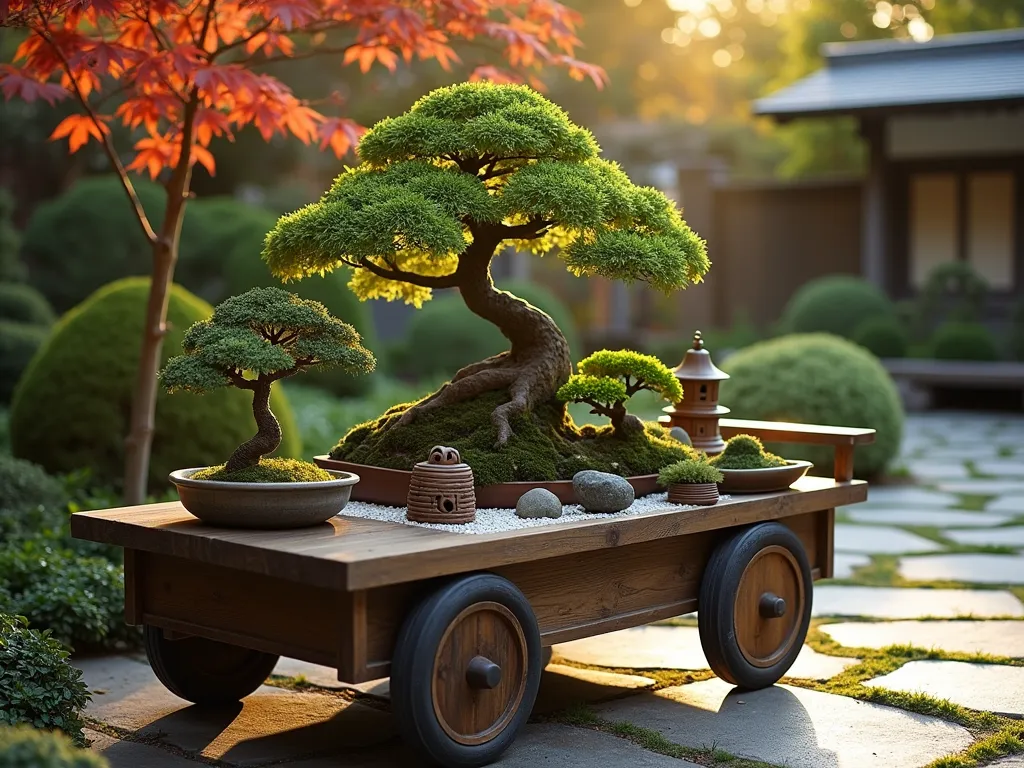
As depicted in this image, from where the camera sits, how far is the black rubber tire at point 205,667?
393cm

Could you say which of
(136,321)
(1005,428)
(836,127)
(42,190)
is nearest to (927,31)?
(836,127)

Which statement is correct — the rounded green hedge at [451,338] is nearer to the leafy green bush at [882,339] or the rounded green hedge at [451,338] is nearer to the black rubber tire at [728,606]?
the leafy green bush at [882,339]

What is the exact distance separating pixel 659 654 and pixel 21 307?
7505 mm

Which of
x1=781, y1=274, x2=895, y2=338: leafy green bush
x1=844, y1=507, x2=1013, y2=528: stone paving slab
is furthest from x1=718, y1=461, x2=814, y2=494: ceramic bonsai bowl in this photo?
x1=781, y1=274, x2=895, y2=338: leafy green bush

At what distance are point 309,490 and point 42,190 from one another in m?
14.9

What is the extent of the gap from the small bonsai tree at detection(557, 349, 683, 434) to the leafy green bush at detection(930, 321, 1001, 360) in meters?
10.1

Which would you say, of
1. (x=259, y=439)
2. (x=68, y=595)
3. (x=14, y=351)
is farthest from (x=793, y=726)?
(x=14, y=351)

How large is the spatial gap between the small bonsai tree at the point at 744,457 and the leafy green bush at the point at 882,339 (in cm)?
984

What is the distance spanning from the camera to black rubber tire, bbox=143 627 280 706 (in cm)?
393

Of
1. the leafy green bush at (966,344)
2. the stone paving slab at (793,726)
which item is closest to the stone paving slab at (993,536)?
the stone paving slab at (793,726)

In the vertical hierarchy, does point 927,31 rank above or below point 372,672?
above

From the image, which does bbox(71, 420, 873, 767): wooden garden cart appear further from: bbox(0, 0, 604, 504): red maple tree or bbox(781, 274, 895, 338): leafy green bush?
bbox(781, 274, 895, 338): leafy green bush

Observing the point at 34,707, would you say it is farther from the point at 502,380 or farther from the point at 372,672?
the point at 502,380

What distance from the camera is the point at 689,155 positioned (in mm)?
28172
